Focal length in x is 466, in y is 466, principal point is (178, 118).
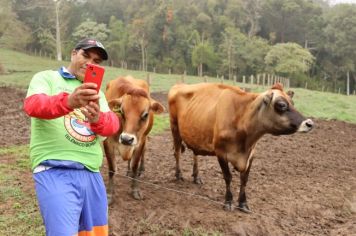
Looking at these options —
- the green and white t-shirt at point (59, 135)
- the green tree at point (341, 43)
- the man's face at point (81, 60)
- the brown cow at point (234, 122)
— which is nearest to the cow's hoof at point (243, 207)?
the brown cow at point (234, 122)

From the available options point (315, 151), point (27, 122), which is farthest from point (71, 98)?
point (27, 122)

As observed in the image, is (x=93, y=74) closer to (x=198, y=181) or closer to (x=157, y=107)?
(x=157, y=107)

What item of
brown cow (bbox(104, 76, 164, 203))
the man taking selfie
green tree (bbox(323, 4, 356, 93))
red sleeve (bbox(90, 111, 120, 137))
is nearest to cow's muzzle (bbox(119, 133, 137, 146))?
brown cow (bbox(104, 76, 164, 203))

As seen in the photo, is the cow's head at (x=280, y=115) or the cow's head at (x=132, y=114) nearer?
the cow's head at (x=132, y=114)

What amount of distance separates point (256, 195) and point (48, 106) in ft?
15.2

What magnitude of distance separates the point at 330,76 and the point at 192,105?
52.0 m

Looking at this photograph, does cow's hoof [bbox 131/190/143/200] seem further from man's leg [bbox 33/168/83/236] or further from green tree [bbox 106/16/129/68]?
green tree [bbox 106/16/129/68]

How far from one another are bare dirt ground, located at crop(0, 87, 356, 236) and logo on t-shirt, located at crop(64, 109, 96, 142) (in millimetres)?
2245

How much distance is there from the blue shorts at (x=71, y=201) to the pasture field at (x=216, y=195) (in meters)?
1.94

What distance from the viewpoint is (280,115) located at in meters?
5.48

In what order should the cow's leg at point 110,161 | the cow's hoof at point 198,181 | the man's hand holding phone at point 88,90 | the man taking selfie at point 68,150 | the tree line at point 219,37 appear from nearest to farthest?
the man's hand holding phone at point 88,90 → the man taking selfie at point 68,150 → the cow's leg at point 110,161 → the cow's hoof at point 198,181 → the tree line at point 219,37

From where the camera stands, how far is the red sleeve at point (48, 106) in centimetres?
259

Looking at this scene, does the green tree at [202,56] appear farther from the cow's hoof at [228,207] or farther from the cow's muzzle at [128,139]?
the cow's muzzle at [128,139]

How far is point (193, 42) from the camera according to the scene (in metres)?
57.1
